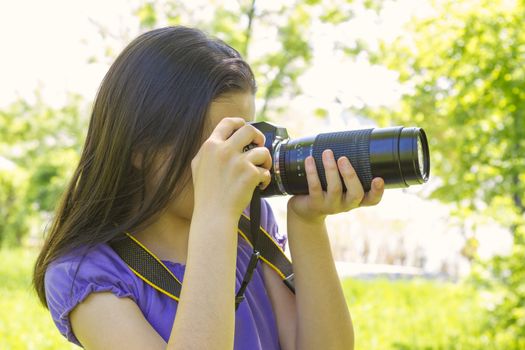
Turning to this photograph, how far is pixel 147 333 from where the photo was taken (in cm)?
108

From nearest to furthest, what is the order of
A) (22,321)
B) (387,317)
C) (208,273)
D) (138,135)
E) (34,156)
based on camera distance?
(208,273), (138,135), (22,321), (387,317), (34,156)

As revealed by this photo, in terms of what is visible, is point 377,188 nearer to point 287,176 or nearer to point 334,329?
point 287,176

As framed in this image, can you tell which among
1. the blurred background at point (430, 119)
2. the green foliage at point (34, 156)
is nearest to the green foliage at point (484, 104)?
the blurred background at point (430, 119)

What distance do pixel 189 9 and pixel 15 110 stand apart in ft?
35.3

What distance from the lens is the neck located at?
4.24ft

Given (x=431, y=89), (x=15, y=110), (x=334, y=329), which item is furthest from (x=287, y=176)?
(x=15, y=110)

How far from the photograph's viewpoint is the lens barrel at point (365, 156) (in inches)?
45.5

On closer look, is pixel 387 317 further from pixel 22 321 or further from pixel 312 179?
pixel 312 179

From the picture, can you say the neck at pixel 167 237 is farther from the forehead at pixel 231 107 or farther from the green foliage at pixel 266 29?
the green foliage at pixel 266 29

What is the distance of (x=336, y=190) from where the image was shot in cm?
121

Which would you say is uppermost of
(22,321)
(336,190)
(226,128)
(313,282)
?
(226,128)

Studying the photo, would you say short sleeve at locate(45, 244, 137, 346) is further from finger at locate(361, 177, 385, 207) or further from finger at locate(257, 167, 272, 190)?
finger at locate(361, 177, 385, 207)

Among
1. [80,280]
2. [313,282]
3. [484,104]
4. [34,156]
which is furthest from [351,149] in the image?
[34,156]

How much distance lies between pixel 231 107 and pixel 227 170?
0.22m
